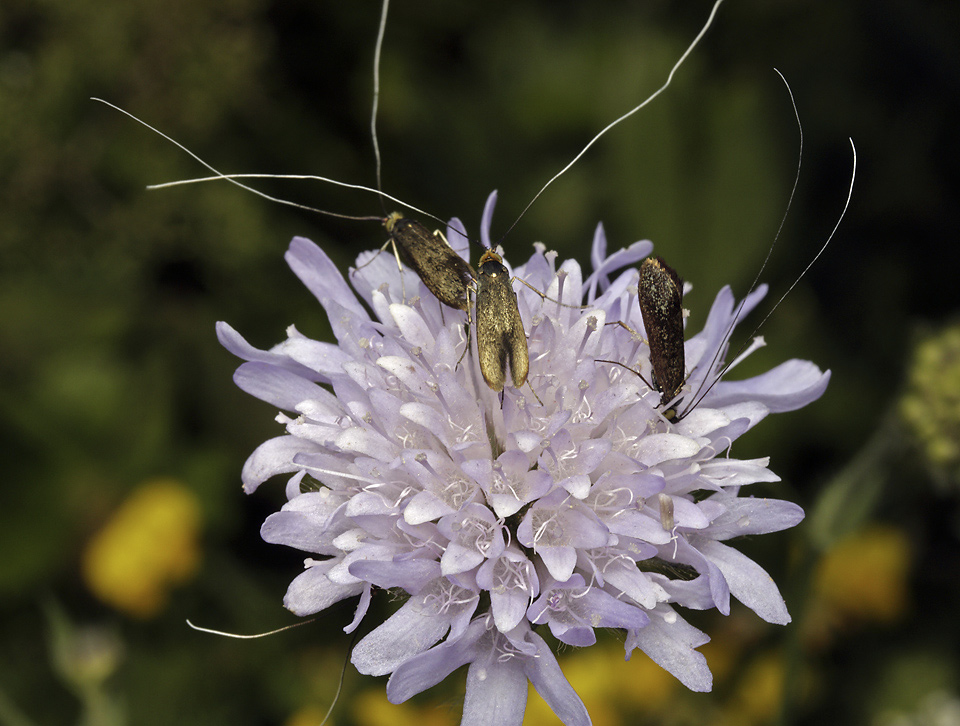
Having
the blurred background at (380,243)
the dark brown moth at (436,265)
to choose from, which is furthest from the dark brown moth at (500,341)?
the blurred background at (380,243)

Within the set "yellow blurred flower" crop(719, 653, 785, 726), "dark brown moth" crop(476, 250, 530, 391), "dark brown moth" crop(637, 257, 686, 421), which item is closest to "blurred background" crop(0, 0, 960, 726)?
"yellow blurred flower" crop(719, 653, 785, 726)

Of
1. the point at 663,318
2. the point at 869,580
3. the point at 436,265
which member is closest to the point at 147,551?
the point at 436,265

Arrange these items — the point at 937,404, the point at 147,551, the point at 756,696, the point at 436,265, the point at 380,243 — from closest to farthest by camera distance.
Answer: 1. the point at 436,265
2. the point at 937,404
3. the point at 756,696
4. the point at 147,551
5. the point at 380,243

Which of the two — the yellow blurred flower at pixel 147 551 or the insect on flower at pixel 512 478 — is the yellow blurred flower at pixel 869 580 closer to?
the insect on flower at pixel 512 478

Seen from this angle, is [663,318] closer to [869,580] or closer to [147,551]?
[869,580]

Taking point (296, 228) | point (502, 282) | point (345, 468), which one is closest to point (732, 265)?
point (296, 228)
